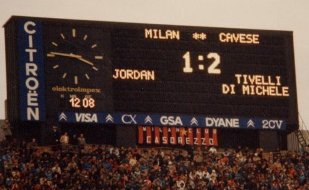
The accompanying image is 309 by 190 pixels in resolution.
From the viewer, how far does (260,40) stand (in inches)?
2537

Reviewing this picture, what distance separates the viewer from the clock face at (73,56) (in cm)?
6162

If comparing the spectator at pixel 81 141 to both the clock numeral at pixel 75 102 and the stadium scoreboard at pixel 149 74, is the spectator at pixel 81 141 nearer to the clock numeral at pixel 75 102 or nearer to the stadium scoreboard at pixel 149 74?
the stadium scoreboard at pixel 149 74

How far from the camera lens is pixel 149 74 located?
62.8 metres

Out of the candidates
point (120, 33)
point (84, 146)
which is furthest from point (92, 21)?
point (84, 146)

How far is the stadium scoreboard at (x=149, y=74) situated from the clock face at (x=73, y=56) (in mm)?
39

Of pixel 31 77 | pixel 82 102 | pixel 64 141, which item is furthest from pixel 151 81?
pixel 31 77

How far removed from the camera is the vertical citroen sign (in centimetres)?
6109

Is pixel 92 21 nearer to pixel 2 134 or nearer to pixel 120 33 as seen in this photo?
pixel 120 33

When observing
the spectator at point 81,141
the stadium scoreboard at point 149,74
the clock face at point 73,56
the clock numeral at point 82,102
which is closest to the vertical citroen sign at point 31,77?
the stadium scoreboard at point 149,74

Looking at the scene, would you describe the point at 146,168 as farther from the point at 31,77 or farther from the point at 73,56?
the point at 31,77

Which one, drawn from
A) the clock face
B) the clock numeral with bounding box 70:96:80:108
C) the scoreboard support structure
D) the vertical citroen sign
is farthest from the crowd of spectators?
the clock face

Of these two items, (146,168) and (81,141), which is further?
(81,141)

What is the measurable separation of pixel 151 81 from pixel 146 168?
3.89 metres

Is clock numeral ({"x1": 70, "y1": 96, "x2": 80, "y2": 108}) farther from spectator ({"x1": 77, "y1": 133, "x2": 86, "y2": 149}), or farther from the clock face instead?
spectator ({"x1": 77, "y1": 133, "x2": 86, "y2": 149})
